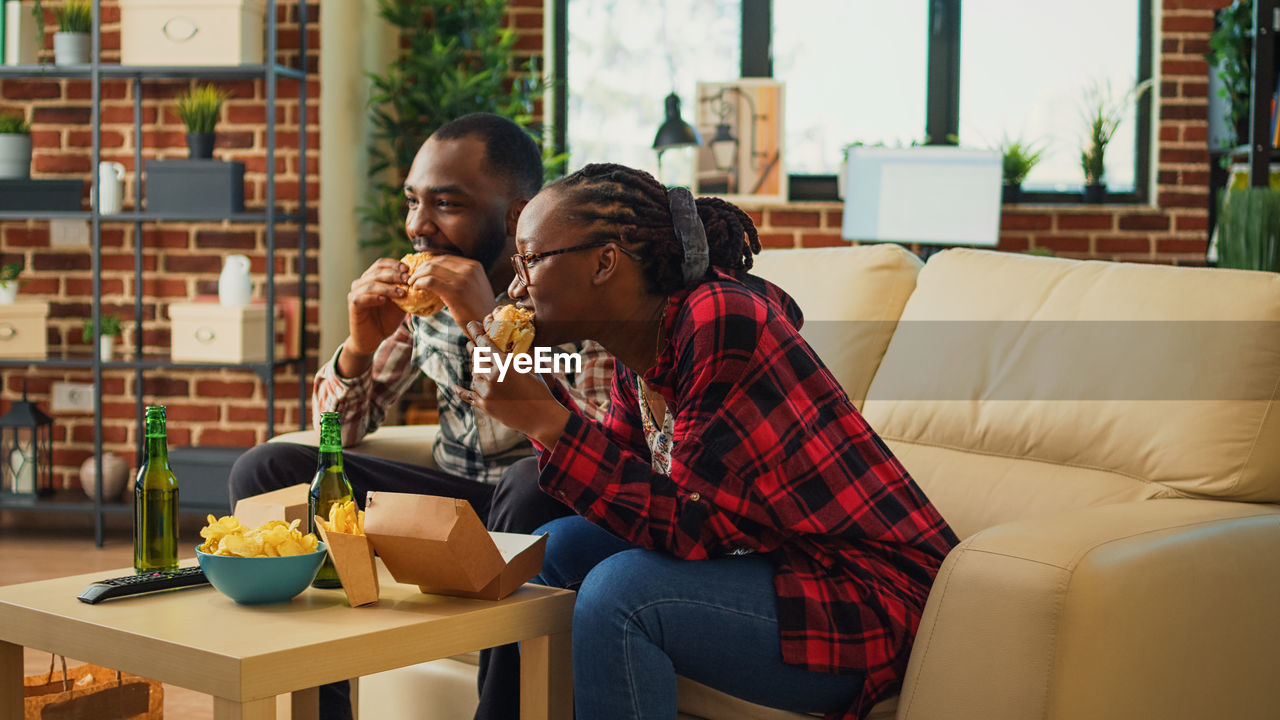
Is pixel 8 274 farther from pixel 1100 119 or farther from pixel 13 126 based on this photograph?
pixel 1100 119

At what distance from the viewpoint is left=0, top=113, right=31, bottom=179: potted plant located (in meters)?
4.09

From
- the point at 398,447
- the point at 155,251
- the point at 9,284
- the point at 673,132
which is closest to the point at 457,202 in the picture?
the point at 398,447

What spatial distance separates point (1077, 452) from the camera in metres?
1.84

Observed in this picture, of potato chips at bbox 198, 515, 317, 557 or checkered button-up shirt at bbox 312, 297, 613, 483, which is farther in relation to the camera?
checkered button-up shirt at bbox 312, 297, 613, 483

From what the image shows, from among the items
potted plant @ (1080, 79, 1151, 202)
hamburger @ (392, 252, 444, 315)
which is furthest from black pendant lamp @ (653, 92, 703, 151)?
hamburger @ (392, 252, 444, 315)

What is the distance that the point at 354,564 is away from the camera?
1.36 metres

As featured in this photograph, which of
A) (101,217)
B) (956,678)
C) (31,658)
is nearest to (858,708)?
(956,678)

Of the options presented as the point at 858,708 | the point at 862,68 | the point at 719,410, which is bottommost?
the point at 858,708

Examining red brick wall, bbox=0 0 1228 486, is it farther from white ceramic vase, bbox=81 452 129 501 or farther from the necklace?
the necklace

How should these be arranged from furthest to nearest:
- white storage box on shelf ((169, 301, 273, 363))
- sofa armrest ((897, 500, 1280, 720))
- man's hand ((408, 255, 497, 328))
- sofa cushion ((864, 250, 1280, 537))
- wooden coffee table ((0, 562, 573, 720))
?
white storage box on shelf ((169, 301, 273, 363)) < man's hand ((408, 255, 497, 328)) < sofa cushion ((864, 250, 1280, 537)) < sofa armrest ((897, 500, 1280, 720)) < wooden coffee table ((0, 562, 573, 720))

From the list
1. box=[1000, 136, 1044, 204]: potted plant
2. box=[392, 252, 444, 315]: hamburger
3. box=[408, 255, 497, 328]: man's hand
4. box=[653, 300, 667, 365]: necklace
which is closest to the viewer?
Result: box=[653, 300, 667, 365]: necklace

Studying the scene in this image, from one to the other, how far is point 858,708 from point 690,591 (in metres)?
0.25

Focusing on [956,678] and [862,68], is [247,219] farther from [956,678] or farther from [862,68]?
[956,678]

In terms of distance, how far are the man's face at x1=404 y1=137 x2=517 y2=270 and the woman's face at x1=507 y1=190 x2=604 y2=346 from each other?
65cm
